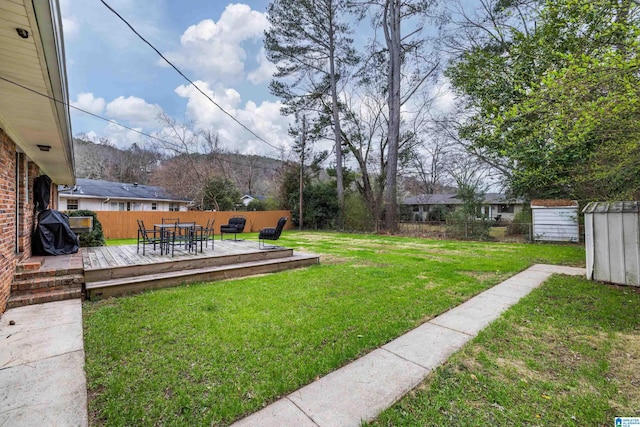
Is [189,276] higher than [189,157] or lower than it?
lower

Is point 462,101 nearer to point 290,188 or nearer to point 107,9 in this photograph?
point 290,188

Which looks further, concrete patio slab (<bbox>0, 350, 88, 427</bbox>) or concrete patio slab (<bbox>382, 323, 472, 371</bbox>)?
concrete patio slab (<bbox>382, 323, 472, 371</bbox>)

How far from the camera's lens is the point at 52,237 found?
5.62 metres

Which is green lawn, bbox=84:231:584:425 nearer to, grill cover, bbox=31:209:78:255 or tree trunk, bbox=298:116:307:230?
grill cover, bbox=31:209:78:255

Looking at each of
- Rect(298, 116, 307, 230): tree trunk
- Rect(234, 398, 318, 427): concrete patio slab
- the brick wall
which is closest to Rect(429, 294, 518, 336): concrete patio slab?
Rect(234, 398, 318, 427): concrete patio slab

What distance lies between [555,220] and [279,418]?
11685 mm

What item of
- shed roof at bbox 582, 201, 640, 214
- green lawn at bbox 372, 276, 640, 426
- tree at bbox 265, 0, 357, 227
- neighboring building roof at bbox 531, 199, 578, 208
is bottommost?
green lawn at bbox 372, 276, 640, 426

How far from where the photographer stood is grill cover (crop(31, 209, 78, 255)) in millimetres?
5426

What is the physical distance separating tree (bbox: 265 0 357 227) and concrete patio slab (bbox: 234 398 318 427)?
14135mm

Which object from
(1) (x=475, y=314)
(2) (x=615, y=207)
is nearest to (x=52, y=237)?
(1) (x=475, y=314)

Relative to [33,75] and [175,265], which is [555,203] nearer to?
[175,265]

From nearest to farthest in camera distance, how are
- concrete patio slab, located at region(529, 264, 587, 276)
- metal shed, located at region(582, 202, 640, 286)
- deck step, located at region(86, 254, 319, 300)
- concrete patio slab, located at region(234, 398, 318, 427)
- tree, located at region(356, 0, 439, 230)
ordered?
concrete patio slab, located at region(234, 398, 318, 427)
deck step, located at region(86, 254, 319, 300)
metal shed, located at region(582, 202, 640, 286)
concrete patio slab, located at region(529, 264, 587, 276)
tree, located at region(356, 0, 439, 230)

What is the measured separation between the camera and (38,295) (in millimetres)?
3674

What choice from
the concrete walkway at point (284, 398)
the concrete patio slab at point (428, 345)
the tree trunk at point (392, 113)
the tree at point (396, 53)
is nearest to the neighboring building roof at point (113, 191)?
the tree trunk at point (392, 113)
